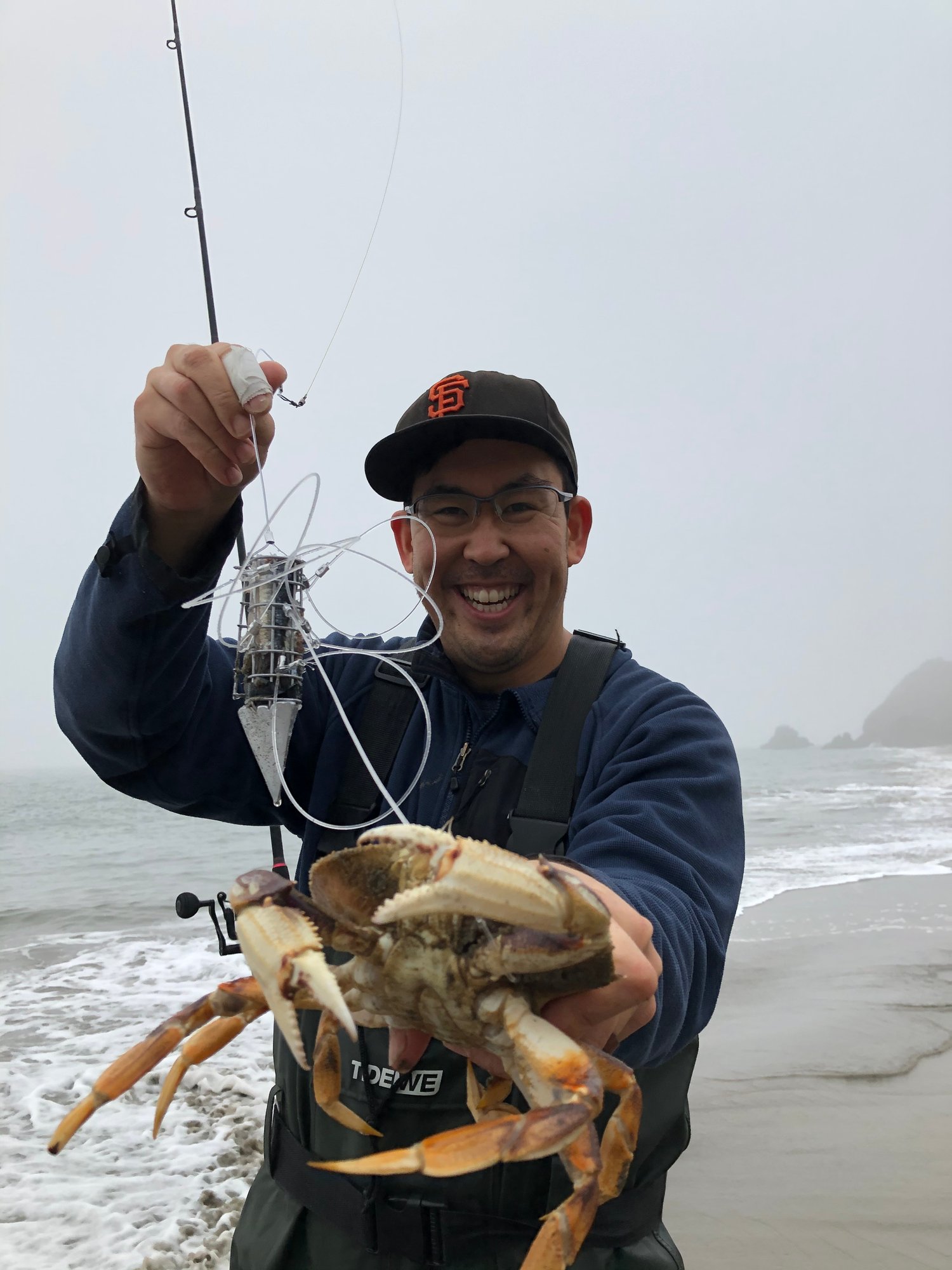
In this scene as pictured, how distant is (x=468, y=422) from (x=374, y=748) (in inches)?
41.9

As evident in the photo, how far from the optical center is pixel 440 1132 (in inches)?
89.1

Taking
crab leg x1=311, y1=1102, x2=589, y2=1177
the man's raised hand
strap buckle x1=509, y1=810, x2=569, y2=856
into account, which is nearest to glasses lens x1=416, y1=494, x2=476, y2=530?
the man's raised hand

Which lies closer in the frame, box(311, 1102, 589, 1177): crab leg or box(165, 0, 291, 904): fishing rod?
box(311, 1102, 589, 1177): crab leg

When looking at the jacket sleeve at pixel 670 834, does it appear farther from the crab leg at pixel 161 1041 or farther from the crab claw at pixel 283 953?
the crab leg at pixel 161 1041

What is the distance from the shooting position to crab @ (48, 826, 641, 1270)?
1.38 m

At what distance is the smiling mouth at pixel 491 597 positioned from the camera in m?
2.77

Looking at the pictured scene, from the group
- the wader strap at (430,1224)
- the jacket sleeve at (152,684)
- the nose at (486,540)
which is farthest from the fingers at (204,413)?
the wader strap at (430,1224)

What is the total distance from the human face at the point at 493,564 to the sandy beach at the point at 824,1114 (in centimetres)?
318

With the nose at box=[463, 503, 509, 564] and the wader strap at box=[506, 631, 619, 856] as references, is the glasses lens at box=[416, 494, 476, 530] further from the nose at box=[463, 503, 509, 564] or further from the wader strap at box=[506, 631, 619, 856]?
the wader strap at box=[506, 631, 619, 856]

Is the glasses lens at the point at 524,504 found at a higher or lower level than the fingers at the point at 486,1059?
higher

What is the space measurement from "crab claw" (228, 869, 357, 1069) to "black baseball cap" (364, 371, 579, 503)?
62.8 inches

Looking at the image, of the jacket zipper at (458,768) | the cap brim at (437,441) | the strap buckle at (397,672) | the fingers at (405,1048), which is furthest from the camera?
the strap buckle at (397,672)

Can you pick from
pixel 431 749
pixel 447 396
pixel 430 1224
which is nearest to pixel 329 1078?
pixel 430 1224

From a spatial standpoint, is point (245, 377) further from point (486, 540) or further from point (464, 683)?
point (464, 683)
